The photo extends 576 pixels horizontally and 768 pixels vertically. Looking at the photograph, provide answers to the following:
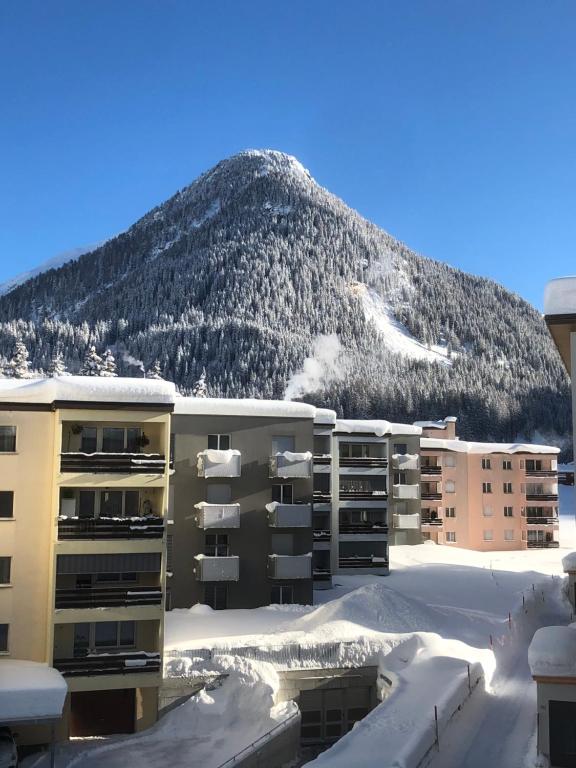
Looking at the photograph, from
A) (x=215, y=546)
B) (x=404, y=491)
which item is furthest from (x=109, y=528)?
(x=404, y=491)

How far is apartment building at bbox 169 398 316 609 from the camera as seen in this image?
46344 millimetres

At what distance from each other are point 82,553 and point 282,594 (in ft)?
54.7

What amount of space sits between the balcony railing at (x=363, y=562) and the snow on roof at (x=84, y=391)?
27.4 meters

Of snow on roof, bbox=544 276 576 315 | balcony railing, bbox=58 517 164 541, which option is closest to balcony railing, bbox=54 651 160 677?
balcony railing, bbox=58 517 164 541

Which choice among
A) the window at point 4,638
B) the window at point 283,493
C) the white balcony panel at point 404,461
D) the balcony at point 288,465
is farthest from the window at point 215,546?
the white balcony panel at point 404,461

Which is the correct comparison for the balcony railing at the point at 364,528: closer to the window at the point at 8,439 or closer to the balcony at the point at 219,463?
the balcony at the point at 219,463

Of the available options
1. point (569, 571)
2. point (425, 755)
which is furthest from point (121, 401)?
point (569, 571)

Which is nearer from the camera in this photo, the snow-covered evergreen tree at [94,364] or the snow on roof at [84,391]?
the snow on roof at [84,391]

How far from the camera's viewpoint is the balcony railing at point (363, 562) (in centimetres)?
5831

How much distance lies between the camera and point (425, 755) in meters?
23.9

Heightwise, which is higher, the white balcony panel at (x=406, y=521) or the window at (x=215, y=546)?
the window at (x=215, y=546)

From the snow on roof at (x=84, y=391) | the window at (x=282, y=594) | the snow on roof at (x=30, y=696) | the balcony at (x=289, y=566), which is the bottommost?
the snow on roof at (x=30, y=696)

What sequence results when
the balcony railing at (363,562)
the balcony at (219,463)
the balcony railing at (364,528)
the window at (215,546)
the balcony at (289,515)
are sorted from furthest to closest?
the balcony railing at (363,562) < the balcony railing at (364,528) < the balcony at (289,515) < the window at (215,546) < the balcony at (219,463)

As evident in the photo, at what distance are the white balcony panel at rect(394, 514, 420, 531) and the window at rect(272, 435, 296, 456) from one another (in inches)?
1130
